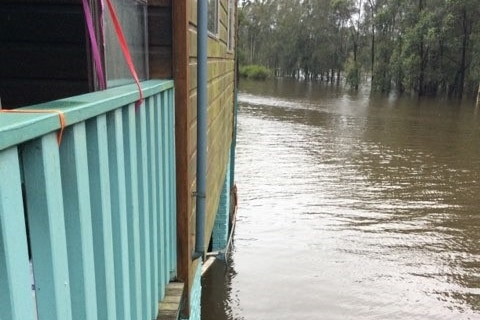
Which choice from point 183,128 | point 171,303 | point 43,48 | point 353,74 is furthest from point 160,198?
point 353,74

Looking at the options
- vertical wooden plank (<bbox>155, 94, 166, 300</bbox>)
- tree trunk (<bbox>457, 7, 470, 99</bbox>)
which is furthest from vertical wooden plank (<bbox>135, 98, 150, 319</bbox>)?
tree trunk (<bbox>457, 7, 470, 99</bbox>)

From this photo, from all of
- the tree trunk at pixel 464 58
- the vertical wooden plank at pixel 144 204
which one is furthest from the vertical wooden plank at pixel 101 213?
the tree trunk at pixel 464 58

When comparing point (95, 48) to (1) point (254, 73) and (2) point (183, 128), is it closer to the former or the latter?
(2) point (183, 128)

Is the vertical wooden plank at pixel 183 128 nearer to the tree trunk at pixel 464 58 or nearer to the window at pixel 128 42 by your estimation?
the window at pixel 128 42

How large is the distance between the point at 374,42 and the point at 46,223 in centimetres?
5880

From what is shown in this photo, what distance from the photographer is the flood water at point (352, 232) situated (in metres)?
7.54

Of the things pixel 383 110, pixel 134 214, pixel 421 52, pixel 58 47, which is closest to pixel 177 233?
pixel 134 214

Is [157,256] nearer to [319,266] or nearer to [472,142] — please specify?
[319,266]

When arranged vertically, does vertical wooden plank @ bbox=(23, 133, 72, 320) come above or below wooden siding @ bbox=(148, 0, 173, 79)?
below

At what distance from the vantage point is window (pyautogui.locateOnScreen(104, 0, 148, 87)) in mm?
1957

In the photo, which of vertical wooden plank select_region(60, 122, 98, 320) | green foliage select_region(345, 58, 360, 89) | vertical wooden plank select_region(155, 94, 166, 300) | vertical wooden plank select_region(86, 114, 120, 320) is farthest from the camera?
green foliage select_region(345, 58, 360, 89)

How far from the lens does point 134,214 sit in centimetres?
183

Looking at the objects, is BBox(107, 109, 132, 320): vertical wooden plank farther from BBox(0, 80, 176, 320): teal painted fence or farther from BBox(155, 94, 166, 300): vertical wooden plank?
BBox(155, 94, 166, 300): vertical wooden plank

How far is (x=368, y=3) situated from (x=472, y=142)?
135ft
